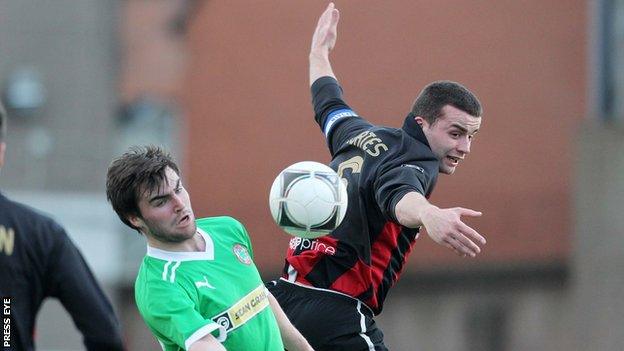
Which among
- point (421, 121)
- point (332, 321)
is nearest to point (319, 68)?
point (421, 121)

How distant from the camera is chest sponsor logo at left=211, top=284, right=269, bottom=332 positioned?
19.3 feet

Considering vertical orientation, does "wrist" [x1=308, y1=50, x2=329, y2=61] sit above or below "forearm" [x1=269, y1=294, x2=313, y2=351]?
above

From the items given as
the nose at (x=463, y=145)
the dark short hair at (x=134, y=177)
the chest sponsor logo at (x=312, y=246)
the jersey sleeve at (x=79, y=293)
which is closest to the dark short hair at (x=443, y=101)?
the nose at (x=463, y=145)

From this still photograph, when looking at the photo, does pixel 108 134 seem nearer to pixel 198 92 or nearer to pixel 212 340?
pixel 198 92

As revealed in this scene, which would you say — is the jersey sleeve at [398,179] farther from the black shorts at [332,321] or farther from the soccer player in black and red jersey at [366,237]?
the black shorts at [332,321]

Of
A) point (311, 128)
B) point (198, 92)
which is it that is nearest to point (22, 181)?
point (198, 92)

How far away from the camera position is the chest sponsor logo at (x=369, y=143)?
7020 millimetres

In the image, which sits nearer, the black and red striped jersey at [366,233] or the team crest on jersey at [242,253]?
the team crest on jersey at [242,253]

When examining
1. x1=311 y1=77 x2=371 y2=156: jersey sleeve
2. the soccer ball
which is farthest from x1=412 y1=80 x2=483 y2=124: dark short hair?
the soccer ball

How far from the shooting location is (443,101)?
7.02 m

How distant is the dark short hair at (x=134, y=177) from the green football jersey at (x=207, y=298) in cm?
25

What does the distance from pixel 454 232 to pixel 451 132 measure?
4.48 feet

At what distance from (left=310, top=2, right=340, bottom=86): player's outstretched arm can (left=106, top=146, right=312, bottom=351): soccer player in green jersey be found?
2317 mm

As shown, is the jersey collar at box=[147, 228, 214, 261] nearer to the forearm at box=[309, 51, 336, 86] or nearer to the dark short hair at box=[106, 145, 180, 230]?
the dark short hair at box=[106, 145, 180, 230]
